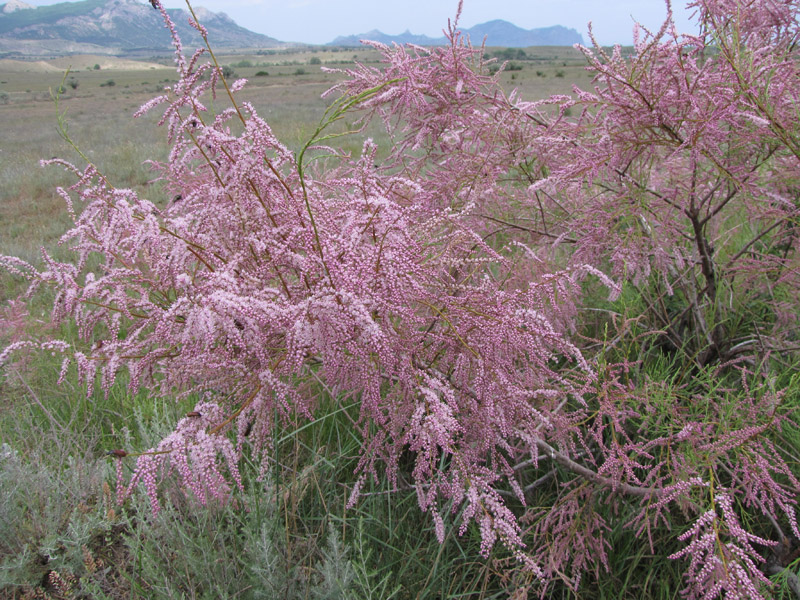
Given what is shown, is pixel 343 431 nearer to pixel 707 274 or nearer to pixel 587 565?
pixel 587 565

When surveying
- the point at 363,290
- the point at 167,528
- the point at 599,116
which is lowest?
the point at 167,528

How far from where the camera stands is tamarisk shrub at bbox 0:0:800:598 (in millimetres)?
1435

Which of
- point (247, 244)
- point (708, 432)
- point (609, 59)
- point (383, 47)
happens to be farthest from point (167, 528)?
point (609, 59)

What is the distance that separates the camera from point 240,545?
224 cm

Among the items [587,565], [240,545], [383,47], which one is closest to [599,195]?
[383,47]

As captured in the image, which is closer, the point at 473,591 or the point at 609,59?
the point at 473,591

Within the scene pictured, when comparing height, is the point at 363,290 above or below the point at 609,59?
below

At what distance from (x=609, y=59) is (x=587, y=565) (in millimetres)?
2303

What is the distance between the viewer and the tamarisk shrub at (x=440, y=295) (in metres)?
1.43

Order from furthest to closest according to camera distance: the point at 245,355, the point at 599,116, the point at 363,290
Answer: the point at 599,116 → the point at 245,355 → the point at 363,290

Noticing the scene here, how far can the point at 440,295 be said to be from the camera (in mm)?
1780

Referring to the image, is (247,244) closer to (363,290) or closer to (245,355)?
(245,355)

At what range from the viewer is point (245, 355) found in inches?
63.5

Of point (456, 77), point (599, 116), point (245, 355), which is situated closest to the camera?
point (245, 355)
